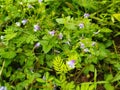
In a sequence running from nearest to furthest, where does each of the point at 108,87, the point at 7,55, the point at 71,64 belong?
the point at 71,64 → the point at 108,87 → the point at 7,55

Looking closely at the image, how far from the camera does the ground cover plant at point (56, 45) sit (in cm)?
182

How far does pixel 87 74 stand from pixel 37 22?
49 centimetres

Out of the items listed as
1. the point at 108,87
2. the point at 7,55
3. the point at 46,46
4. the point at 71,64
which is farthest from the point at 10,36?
the point at 108,87

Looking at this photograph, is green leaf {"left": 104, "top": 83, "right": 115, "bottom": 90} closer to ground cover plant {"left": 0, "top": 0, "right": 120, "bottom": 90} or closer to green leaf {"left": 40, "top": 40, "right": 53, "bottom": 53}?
ground cover plant {"left": 0, "top": 0, "right": 120, "bottom": 90}

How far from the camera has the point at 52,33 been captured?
1.92 metres

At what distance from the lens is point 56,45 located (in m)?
1.90

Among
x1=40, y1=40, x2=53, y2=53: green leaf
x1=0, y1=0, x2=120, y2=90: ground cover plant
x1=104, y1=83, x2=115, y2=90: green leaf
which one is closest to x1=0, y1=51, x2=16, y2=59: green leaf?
x1=0, y1=0, x2=120, y2=90: ground cover plant

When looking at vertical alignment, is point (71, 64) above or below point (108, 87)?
above

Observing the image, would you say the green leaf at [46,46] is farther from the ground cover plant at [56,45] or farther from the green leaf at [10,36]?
the green leaf at [10,36]

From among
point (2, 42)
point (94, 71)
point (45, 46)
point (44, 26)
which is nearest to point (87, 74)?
point (94, 71)

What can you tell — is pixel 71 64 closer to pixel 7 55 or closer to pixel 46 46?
pixel 46 46

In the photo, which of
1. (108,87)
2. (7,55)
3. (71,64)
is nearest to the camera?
(71,64)

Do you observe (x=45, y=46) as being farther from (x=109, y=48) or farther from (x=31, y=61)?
(x=109, y=48)

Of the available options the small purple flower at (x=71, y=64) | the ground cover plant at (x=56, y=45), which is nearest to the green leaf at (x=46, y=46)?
the ground cover plant at (x=56, y=45)
